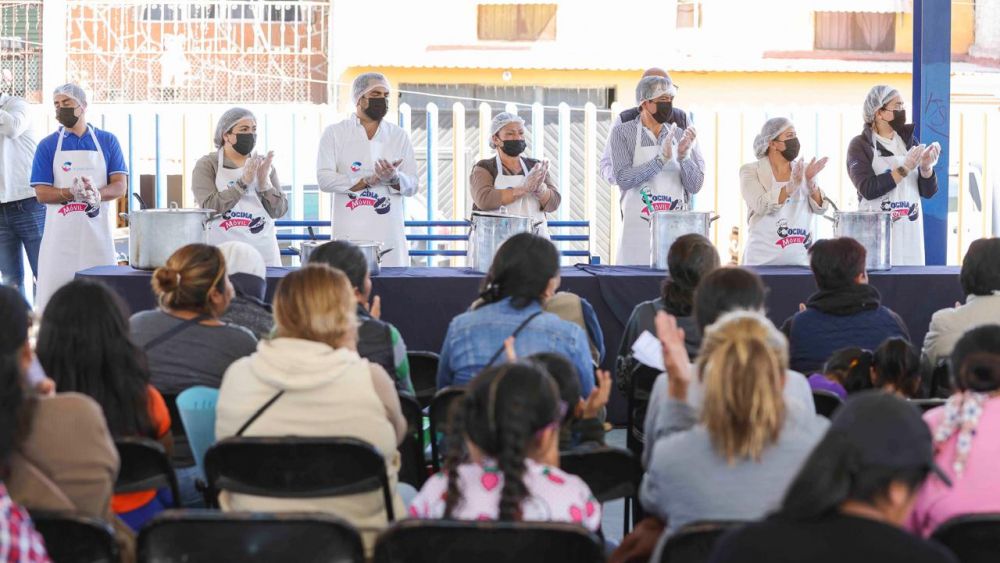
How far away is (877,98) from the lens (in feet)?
Answer: 22.9

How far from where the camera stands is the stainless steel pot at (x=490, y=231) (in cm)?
572

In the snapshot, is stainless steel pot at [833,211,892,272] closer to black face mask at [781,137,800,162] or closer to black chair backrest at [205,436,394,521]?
black face mask at [781,137,800,162]

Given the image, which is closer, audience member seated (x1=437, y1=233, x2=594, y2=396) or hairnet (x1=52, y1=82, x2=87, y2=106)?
audience member seated (x1=437, y1=233, x2=594, y2=396)

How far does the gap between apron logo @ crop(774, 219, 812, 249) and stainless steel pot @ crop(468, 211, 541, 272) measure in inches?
56.0

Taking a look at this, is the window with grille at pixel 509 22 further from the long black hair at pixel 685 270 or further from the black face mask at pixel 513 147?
the long black hair at pixel 685 270

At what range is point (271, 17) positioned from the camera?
20125 mm

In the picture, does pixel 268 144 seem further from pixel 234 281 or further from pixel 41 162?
pixel 234 281

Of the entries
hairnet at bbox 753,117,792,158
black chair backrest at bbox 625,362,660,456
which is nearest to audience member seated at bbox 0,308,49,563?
black chair backrest at bbox 625,362,660,456

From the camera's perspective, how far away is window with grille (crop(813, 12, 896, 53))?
2159 cm

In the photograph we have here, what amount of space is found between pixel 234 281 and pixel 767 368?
2.43 m

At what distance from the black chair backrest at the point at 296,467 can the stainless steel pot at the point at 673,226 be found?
9.90 feet

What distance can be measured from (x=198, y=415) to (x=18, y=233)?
5.28 metres

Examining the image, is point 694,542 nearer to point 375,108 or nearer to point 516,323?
point 516,323

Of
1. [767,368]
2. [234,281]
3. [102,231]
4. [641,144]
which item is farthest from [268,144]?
[767,368]
